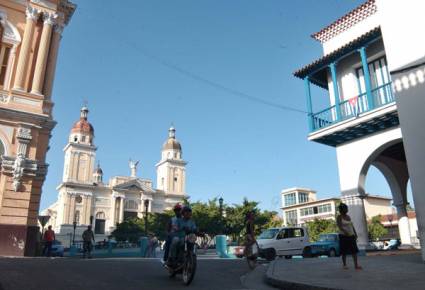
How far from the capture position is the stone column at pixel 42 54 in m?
19.1

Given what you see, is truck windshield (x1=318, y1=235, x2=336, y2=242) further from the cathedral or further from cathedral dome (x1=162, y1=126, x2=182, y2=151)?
cathedral dome (x1=162, y1=126, x2=182, y2=151)

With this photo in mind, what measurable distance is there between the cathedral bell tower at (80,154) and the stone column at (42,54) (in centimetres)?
5716

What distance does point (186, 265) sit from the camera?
6656mm

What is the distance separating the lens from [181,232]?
7.26 metres

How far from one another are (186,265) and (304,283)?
2.10 meters

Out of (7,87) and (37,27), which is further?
(37,27)

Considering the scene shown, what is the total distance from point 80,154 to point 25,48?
194 feet

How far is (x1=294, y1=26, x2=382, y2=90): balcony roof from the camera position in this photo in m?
14.5

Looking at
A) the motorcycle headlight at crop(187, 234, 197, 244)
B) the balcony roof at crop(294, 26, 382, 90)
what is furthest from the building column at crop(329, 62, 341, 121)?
the motorcycle headlight at crop(187, 234, 197, 244)

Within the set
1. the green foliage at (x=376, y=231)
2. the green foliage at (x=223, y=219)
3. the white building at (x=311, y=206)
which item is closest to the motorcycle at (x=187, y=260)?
the green foliage at (x=223, y=219)

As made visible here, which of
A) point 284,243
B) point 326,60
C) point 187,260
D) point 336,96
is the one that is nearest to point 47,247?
point 284,243

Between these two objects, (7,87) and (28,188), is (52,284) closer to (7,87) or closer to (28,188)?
(28,188)

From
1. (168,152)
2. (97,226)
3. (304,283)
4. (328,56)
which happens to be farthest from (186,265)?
(168,152)

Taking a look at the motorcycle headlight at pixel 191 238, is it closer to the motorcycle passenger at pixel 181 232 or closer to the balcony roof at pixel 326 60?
the motorcycle passenger at pixel 181 232
